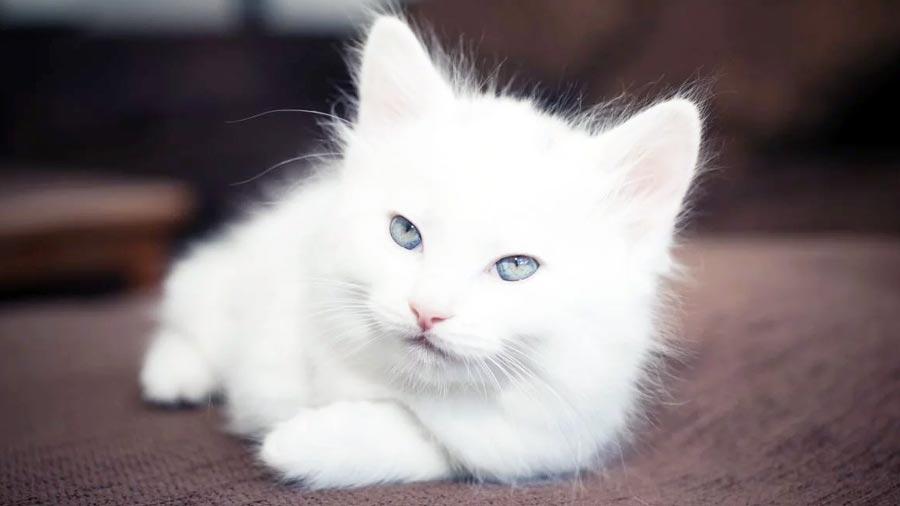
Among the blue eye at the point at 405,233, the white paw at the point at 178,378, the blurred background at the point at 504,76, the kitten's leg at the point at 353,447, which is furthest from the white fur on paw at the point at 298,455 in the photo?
the blurred background at the point at 504,76

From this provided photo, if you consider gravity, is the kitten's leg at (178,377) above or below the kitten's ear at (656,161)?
below

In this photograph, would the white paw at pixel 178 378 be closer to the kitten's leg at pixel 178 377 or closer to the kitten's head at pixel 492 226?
the kitten's leg at pixel 178 377

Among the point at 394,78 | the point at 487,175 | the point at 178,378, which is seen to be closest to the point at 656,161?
the point at 487,175

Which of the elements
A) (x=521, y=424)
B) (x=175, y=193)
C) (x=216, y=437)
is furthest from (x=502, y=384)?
(x=175, y=193)

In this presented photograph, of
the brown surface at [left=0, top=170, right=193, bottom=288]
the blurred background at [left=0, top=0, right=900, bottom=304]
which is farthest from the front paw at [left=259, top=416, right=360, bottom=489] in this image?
the brown surface at [left=0, top=170, right=193, bottom=288]

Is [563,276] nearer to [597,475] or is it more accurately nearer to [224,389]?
[597,475]

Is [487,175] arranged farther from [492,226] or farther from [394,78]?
[394,78]

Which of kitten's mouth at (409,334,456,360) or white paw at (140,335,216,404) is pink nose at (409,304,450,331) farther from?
white paw at (140,335,216,404)
